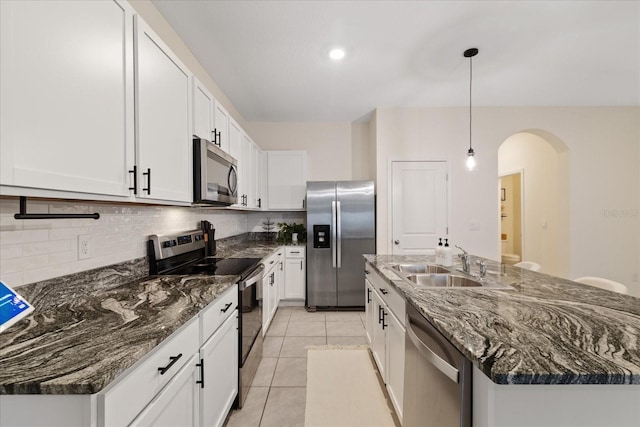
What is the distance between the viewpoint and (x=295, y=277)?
3678 millimetres

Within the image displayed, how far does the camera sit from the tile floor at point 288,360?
1.73 meters

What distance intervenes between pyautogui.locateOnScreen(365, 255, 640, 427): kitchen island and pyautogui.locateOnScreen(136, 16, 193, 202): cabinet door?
147 cm

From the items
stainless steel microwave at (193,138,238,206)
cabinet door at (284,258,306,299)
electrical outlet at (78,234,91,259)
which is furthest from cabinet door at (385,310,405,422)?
cabinet door at (284,258,306,299)

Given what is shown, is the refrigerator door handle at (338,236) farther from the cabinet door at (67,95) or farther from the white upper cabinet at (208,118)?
the cabinet door at (67,95)

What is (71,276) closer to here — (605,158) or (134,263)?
(134,263)

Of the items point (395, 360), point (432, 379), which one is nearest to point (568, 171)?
point (395, 360)

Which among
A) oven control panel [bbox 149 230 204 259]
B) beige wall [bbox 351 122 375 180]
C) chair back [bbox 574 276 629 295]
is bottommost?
A: chair back [bbox 574 276 629 295]

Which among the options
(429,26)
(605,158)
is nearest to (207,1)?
(429,26)

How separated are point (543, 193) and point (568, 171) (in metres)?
0.60

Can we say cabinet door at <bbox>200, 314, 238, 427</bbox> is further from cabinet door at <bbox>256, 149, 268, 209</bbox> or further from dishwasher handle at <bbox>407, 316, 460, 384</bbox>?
cabinet door at <bbox>256, 149, 268, 209</bbox>

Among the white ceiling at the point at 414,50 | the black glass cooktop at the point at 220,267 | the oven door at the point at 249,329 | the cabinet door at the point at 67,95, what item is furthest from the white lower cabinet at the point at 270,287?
the white ceiling at the point at 414,50

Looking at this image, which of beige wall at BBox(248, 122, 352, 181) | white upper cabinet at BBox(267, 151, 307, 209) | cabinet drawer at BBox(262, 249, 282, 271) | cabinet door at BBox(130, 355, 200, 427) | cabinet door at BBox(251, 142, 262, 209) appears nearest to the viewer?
cabinet door at BBox(130, 355, 200, 427)

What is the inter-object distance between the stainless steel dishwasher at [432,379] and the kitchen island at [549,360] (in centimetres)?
4

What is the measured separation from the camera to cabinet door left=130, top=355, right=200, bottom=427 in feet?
2.82
